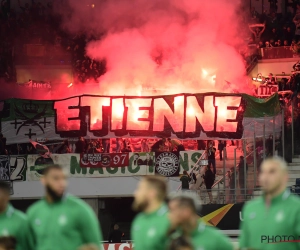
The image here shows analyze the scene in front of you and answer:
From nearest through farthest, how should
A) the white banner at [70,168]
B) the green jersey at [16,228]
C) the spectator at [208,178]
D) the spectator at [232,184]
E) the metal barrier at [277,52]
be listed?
the green jersey at [16,228] < the spectator at [232,184] < the spectator at [208,178] < the white banner at [70,168] < the metal barrier at [277,52]

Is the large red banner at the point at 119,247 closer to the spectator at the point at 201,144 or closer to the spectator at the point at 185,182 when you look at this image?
the spectator at the point at 185,182

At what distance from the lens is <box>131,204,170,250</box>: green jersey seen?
7.32 m

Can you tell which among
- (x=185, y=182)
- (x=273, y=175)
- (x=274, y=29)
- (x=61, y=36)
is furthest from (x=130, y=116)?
(x=273, y=175)

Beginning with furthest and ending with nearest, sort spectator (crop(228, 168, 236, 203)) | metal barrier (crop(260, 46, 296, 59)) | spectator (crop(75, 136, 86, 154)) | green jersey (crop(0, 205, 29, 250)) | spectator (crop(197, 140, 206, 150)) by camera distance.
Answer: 1. metal barrier (crop(260, 46, 296, 59))
2. spectator (crop(197, 140, 206, 150))
3. spectator (crop(75, 136, 86, 154))
4. spectator (crop(228, 168, 236, 203))
5. green jersey (crop(0, 205, 29, 250))

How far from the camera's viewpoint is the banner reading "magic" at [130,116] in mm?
22625

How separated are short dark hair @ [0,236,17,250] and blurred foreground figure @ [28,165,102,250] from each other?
1.10ft

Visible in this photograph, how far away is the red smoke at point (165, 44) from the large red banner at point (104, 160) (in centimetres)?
323

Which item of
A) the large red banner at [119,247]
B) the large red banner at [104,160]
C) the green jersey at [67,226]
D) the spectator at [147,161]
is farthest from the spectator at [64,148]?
the green jersey at [67,226]

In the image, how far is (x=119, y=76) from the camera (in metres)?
26.2

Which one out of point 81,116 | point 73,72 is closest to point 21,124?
point 81,116

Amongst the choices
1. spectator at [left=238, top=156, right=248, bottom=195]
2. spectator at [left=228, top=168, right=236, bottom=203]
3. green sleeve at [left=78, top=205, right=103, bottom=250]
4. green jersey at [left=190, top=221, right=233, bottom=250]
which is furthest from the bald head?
spectator at [left=238, top=156, right=248, bottom=195]

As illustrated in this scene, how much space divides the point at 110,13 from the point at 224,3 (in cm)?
373

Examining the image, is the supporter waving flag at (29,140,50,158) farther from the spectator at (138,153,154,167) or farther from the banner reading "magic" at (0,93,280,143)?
the spectator at (138,153,154,167)

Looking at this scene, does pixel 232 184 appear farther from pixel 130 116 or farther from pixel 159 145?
pixel 130 116
